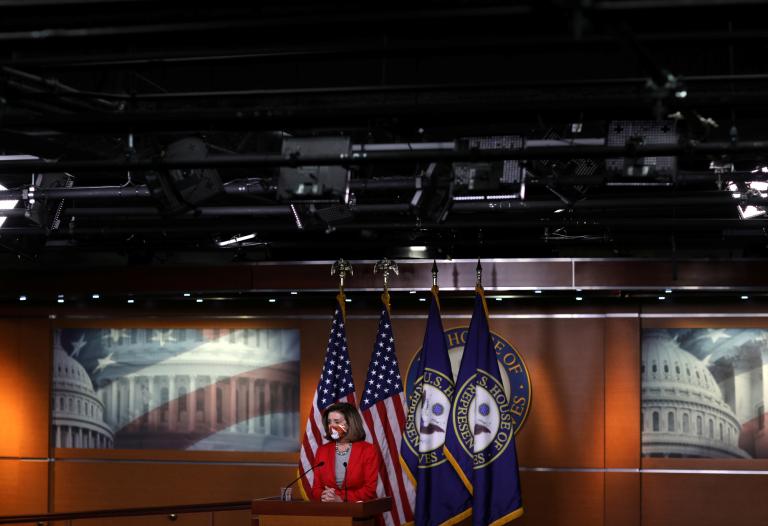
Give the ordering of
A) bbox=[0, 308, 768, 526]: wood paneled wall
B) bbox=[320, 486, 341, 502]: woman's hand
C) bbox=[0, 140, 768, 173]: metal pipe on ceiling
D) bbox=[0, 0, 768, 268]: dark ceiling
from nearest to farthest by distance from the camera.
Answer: bbox=[0, 0, 768, 268]: dark ceiling
bbox=[0, 140, 768, 173]: metal pipe on ceiling
bbox=[320, 486, 341, 502]: woman's hand
bbox=[0, 308, 768, 526]: wood paneled wall

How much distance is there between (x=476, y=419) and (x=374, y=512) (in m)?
1.94

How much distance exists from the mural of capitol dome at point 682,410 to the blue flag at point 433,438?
186 cm

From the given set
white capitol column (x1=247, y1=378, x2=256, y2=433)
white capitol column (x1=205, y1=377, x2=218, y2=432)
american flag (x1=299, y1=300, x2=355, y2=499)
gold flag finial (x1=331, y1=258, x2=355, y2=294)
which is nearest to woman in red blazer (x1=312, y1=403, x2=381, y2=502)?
american flag (x1=299, y1=300, x2=355, y2=499)

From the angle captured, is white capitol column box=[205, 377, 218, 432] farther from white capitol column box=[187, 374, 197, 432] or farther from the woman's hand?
the woman's hand

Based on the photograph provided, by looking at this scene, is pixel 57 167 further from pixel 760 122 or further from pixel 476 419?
pixel 760 122

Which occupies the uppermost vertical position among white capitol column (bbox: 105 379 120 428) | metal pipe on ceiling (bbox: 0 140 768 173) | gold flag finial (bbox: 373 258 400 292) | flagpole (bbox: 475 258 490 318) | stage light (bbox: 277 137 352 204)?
metal pipe on ceiling (bbox: 0 140 768 173)

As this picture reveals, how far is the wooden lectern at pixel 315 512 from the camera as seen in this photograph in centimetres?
821

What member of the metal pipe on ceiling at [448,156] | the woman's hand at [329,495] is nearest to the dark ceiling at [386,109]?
the metal pipe on ceiling at [448,156]

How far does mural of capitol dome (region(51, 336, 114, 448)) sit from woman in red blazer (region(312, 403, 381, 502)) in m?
3.48

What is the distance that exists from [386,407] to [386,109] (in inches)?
156

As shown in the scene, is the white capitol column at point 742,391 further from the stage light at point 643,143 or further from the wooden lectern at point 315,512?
the wooden lectern at point 315,512

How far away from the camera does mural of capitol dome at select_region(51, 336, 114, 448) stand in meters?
11.7

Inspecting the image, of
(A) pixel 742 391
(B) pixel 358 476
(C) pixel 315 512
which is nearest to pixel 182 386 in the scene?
(B) pixel 358 476

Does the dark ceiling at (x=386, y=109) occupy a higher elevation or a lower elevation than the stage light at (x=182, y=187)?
higher
